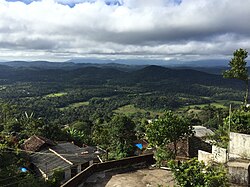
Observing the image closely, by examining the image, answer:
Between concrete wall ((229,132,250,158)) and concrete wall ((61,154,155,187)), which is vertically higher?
concrete wall ((229,132,250,158))

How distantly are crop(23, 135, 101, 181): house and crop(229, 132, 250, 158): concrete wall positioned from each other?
464 inches

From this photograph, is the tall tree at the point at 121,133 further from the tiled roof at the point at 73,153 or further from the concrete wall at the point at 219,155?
the concrete wall at the point at 219,155

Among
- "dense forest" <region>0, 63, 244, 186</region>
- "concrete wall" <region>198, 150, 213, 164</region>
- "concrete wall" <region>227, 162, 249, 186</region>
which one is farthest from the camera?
"dense forest" <region>0, 63, 244, 186</region>

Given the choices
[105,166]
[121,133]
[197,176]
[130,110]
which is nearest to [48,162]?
[121,133]

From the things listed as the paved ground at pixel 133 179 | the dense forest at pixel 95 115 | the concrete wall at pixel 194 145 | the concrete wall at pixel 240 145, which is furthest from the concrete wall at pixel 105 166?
the concrete wall at pixel 194 145

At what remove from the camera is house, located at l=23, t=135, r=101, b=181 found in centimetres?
1833

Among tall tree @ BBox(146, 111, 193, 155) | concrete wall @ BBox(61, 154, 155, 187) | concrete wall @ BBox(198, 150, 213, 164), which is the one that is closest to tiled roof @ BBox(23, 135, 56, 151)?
tall tree @ BBox(146, 111, 193, 155)

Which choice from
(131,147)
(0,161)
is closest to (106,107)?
(131,147)

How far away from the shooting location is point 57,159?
19.6 m

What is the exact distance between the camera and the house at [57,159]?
60.1ft

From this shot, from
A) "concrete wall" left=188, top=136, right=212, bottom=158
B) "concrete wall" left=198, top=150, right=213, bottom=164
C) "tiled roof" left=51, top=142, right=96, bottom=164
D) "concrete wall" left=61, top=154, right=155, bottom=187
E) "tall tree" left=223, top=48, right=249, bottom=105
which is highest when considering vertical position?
"tall tree" left=223, top=48, right=249, bottom=105

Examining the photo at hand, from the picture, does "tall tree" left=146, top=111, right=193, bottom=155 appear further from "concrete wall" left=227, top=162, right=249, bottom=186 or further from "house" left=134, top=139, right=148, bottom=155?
"house" left=134, top=139, right=148, bottom=155

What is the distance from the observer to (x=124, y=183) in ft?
26.2

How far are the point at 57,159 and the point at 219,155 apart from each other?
43.6 ft
